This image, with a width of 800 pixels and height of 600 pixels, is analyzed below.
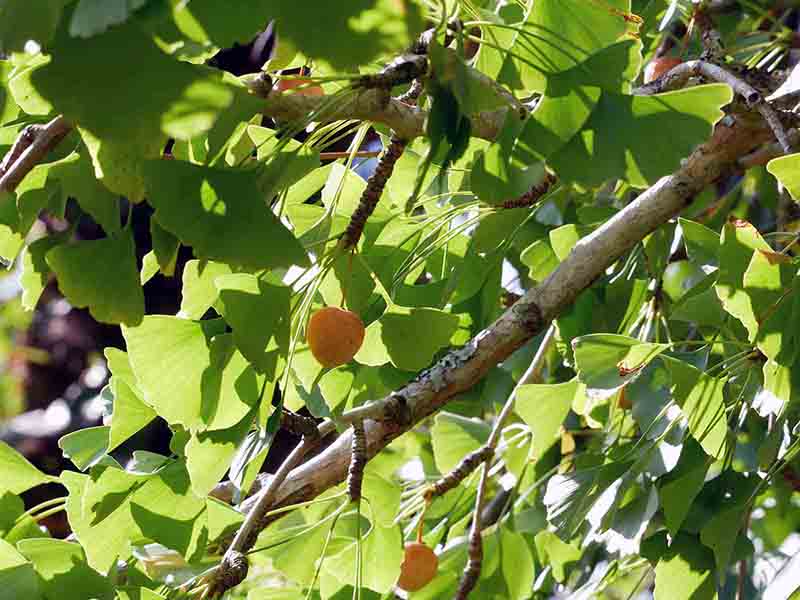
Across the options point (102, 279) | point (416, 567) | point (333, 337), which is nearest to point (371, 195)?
point (333, 337)

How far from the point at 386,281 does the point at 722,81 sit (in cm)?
39

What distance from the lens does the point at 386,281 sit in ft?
3.49

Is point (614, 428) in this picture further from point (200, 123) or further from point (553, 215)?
point (200, 123)

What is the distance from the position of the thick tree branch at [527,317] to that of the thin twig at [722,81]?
90 mm

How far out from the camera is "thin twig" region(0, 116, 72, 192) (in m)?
0.82

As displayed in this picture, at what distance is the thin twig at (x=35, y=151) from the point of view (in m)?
0.82

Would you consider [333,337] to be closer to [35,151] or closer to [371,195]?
[371,195]

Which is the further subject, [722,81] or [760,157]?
[760,157]

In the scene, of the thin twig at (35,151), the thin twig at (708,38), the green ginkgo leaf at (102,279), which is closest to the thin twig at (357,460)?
the green ginkgo leaf at (102,279)

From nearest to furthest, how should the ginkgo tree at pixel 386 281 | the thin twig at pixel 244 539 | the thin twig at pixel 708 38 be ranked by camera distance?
the ginkgo tree at pixel 386 281, the thin twig at pixel 244 539, the thin twig at pixel 708 38

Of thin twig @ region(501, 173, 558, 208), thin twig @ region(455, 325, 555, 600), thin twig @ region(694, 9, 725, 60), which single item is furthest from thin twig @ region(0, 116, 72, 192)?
thin twig @ region(694, 9, 725, 60)

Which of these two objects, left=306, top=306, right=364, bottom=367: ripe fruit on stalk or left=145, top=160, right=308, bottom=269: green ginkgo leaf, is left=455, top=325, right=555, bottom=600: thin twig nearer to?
left=306, top=306, right=364, bottom=367: ripe fruit on stalk

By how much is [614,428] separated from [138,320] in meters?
0.74

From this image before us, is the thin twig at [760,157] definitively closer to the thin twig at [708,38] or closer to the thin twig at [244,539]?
the thin twig at [708,38]
